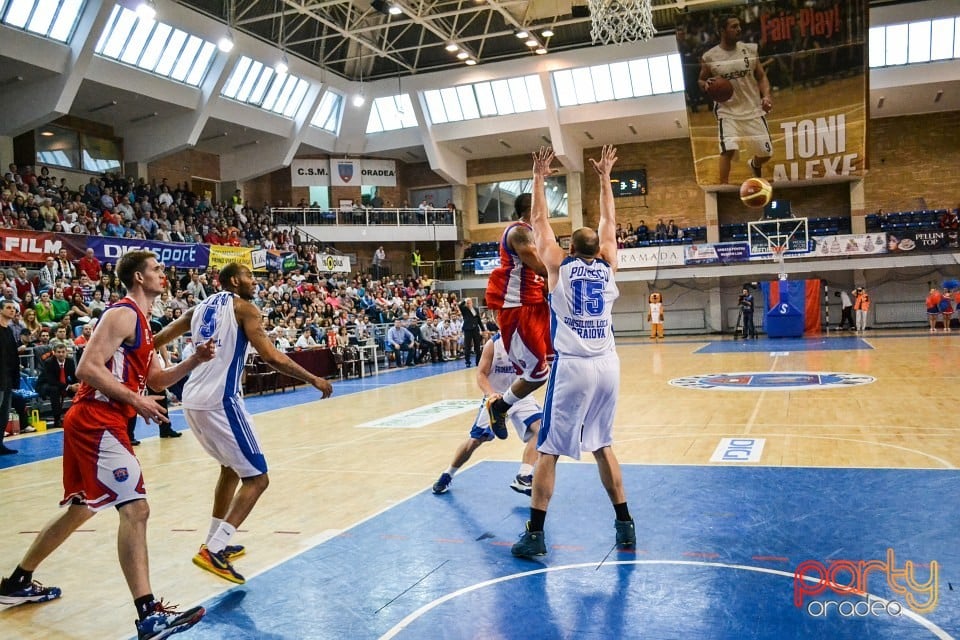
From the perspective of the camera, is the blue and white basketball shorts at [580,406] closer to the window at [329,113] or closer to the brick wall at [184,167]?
the brick wall at [184,167]

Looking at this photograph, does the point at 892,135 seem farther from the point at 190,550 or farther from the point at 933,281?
the point at 190,550

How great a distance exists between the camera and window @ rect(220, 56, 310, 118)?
27.1m

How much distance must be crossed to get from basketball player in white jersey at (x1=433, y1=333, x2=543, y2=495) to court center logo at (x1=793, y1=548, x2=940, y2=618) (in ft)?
7.94

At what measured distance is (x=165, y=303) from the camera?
1705 centimetres

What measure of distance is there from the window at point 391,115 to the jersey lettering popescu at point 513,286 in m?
28.9

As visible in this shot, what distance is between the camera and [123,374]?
3.87m

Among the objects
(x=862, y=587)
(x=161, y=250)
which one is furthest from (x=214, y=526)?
(x=161, y=250)

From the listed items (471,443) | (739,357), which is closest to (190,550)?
(471,443)

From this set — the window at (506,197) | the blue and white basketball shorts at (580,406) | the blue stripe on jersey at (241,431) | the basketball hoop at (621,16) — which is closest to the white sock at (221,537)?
the blue stripe on jersey at (241,431)

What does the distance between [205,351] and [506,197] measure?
32782 mm

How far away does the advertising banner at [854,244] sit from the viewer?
26.9 m

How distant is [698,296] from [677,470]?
27213 mm

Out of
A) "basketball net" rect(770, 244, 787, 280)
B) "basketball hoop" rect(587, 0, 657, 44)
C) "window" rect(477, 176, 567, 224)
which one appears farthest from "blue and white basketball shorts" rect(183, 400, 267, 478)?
"window" rect(477, 176, 567, 224)

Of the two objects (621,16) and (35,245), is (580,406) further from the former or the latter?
(621,16)
